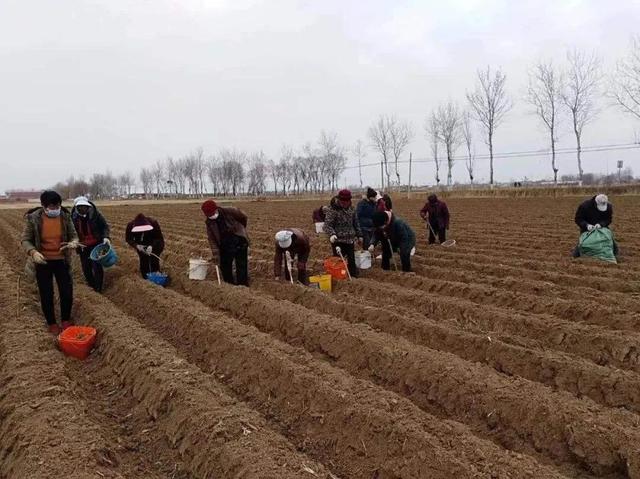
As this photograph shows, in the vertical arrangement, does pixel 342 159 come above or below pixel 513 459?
above

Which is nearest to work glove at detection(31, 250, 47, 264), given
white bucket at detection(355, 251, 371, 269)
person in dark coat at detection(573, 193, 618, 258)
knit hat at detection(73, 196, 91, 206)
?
knit hat at detection(73, 196, 91, 206)

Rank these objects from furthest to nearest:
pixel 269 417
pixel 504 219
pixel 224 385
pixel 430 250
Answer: pixel 504 219 → pixel 430 250 → pixel 224 385 → pixel 269 417

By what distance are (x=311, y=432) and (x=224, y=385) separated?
3.67ft

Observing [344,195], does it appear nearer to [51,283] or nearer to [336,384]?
[51,283]

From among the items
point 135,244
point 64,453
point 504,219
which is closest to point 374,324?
point 64,453

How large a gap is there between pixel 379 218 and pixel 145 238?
12.5ft

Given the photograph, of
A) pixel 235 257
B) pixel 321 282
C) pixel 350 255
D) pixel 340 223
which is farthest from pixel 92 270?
pixel 350 255

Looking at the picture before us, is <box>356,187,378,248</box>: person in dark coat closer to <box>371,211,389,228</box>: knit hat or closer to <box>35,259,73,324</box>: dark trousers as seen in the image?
<box>371,211,389,228</box>: knit hat

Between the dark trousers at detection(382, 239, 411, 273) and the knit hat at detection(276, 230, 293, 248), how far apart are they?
2.12m

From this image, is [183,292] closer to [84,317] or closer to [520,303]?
[84,317]

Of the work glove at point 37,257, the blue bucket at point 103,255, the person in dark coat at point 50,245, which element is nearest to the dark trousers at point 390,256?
the blue bucket at point 103,255

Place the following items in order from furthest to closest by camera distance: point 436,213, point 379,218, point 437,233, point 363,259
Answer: point 437,233 < point 436,213 < point 363,259 < point 379,218

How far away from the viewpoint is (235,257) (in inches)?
328

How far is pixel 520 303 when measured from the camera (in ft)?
21.7
